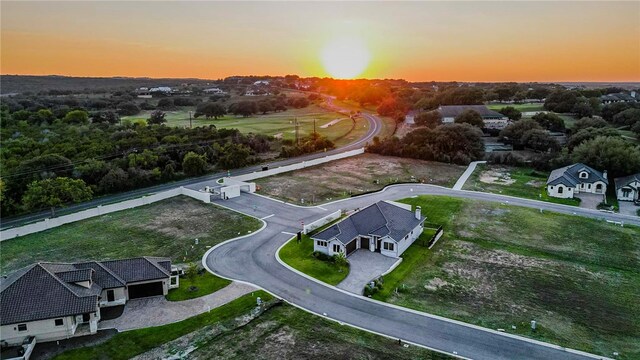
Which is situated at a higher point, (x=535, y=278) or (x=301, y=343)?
(x=301, y=343)

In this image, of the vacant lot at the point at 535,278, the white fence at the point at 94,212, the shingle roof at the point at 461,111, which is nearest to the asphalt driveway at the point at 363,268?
the vacant lot at the point at 535,278

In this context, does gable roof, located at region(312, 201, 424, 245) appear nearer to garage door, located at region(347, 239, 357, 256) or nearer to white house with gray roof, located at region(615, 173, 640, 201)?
garage door, located at region(347, 239, 357, 256)

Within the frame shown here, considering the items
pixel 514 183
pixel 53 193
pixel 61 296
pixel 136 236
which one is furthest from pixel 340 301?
pixel 514 183

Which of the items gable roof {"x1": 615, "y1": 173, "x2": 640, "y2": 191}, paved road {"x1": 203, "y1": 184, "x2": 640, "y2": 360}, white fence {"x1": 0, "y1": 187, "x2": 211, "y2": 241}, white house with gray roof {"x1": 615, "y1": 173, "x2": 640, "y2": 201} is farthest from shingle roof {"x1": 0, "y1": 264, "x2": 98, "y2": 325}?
gable roof {"x1": 615, "y1": 173, "x2": 640, "y2": 191}

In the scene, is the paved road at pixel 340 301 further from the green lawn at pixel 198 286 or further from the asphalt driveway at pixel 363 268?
the asphalt driveway at pixel 363 268

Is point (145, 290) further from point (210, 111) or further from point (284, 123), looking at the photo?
point (210, 111)

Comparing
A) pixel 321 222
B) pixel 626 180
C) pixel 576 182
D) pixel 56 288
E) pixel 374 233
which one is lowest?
pixel 321 222

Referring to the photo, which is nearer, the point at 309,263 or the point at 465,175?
the point at 309,263
